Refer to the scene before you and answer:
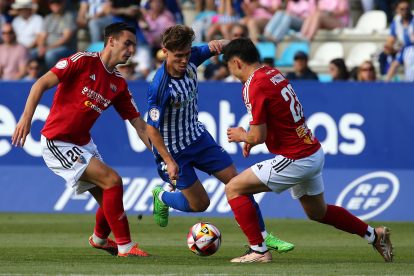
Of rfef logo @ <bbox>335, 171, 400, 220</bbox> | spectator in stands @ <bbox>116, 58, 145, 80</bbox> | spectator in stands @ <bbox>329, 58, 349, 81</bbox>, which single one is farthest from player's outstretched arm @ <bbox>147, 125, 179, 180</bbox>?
spectator in stands @ <bbox>116, 58, 145, 80</bbox>

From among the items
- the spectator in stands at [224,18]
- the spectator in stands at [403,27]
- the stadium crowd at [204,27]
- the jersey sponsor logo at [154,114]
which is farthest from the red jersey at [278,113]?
the spectator in stands at [224,18]

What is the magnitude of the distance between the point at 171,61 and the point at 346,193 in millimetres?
4600

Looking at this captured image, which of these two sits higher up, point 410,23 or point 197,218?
point 410,23

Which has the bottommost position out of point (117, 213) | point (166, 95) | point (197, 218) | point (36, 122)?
point (197, 218)

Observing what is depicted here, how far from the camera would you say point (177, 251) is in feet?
21.9

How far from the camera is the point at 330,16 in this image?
48.0ft

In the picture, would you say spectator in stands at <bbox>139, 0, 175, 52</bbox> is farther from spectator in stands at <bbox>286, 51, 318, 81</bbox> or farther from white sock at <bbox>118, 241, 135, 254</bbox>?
white sock at <bbox>118, 241, 135, 254</bbox>

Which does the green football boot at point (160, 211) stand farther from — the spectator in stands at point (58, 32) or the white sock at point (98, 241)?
the spectator in stands at point (58, 32)

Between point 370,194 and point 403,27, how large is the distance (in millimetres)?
4888

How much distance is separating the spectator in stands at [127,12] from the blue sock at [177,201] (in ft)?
24.6

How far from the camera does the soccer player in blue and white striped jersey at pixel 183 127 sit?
593 cm

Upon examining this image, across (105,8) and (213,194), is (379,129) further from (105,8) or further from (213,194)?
(105,8)

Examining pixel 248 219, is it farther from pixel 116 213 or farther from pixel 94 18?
pixel 94 18

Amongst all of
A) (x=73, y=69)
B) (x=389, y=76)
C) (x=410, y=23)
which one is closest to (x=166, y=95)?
(x=73, y=69)
